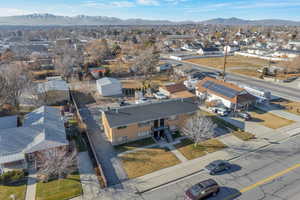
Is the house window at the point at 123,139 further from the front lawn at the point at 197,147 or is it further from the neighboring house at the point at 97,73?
the neighboring house at the point at 97,73

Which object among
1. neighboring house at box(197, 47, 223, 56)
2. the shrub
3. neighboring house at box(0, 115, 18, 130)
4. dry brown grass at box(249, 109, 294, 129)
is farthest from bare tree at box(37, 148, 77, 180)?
neighboring house at box(197, 47, 223, 56)

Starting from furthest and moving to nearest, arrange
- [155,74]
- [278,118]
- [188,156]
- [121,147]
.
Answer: [155,74], [278,118], [121,147], [188,156]

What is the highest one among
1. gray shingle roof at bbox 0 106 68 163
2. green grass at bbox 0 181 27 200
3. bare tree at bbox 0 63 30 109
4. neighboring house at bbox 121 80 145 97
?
bare tree at bbox 0 63 30 109

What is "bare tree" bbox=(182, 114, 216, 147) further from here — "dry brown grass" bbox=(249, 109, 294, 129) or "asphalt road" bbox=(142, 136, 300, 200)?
"dry brown grass" bbox=(249, 109, 294, 129)

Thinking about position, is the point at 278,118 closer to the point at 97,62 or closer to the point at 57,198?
the point at 57,198

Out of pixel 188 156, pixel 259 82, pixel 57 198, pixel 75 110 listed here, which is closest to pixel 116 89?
pixel 75 110

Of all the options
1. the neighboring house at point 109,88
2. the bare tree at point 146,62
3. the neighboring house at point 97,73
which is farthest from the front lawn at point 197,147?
the neighboring house at point 97,73

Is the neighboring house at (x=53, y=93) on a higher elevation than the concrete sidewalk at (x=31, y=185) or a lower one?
higher
